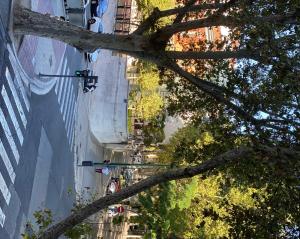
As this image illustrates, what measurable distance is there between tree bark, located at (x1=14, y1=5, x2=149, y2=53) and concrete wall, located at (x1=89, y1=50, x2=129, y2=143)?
14984 mm

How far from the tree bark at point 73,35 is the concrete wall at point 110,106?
14984mm

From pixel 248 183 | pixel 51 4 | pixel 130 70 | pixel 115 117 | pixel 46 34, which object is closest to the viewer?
pixel 248 183

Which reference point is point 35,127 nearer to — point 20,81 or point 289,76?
point 20,81

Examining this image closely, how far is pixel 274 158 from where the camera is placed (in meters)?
11.6

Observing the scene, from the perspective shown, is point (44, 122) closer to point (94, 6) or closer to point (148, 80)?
point (94, 6)

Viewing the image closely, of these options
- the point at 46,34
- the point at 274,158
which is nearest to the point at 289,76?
the point at 274,158

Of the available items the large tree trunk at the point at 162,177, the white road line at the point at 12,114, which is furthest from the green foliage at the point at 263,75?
the white road line at the point at 12,114

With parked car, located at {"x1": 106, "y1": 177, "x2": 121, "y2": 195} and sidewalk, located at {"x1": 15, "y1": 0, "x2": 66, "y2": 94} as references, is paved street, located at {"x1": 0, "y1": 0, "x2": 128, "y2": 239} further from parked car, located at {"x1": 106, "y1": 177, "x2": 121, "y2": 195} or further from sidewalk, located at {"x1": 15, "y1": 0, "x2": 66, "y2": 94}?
parked car, located at {"x1": 106, "y1": 177, "x2": 121, "y2": 195}

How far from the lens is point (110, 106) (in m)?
32.1

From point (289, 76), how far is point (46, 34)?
7338mm

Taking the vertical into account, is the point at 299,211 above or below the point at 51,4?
below

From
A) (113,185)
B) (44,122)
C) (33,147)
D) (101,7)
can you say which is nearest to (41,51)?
(44,122)

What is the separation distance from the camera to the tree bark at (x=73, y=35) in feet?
51.0

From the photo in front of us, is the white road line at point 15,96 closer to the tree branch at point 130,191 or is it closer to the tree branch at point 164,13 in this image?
the tree branch at point 164,13
